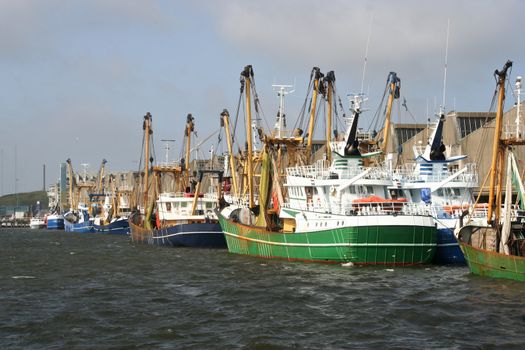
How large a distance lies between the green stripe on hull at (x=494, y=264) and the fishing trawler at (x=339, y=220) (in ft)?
15.8

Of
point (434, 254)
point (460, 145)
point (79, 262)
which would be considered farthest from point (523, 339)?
point (460, 145)

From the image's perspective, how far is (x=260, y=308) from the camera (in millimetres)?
27750

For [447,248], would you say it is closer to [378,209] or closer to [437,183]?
[378,209]

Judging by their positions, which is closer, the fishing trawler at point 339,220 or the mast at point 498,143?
the mast at point 498,143

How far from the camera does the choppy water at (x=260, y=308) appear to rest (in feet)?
72.7

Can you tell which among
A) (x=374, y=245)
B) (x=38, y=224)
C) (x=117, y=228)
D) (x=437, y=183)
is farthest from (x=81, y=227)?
(x=374, y=245)

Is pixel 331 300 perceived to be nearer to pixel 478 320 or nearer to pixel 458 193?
pixel 478 320

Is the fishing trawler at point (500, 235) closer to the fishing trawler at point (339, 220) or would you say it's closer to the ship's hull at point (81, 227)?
the fishing trawler at point (339, 220)

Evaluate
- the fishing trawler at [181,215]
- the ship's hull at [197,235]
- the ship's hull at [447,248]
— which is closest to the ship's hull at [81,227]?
the fishing trawler at [181,215]

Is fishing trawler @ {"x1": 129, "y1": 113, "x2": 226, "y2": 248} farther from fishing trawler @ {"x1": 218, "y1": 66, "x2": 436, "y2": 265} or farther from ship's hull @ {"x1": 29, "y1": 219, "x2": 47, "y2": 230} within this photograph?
ship's hull @ {"x1": 29, "y1": 219, "x2": 47, "y2": 230}

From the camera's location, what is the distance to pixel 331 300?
96.8 feet

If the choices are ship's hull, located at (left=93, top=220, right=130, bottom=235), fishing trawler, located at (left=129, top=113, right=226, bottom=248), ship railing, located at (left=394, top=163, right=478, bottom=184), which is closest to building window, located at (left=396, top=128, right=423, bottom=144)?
fishing trawler, located at (left=129, top=113, right=226, bottom=248)

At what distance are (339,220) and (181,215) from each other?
103 feet

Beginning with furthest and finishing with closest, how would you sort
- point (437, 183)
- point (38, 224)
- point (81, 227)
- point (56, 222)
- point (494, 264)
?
point (38, 224), point (56, 222), point (81, 227), point (437, 183), point (494, 264)
